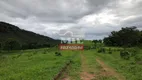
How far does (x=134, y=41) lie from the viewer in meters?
92.4

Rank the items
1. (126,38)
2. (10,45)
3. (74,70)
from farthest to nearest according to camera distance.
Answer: (10,45)
(126,38)
(74,70)

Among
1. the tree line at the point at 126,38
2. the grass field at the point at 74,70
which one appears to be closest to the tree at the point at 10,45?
the tree line at the point at 126,38

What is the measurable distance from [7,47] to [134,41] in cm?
6891

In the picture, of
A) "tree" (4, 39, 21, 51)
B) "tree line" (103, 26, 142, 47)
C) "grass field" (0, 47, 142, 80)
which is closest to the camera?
"grass field" (0, 47, 142, 80)

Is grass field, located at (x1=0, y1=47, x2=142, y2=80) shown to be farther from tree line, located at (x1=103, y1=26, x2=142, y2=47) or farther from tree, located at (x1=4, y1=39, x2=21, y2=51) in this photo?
tree, located at (x1=4, y1=39, x2=21, y2=51)

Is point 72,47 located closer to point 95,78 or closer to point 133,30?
point 133,30

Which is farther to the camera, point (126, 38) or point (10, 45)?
point (10, 45)

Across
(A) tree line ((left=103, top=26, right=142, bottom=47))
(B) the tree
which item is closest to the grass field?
(A) tree line ((left=103, top=26, right=142, bottom=47))

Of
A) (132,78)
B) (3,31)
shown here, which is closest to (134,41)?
(132,78)

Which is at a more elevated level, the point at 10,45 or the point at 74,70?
the point at 10,45

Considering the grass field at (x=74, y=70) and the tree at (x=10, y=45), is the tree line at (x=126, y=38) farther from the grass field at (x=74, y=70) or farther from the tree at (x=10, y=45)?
the grass field at (x=74, y=70)

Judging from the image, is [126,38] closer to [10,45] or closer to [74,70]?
[10,45]

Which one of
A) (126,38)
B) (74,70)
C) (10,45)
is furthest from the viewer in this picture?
(10,45)

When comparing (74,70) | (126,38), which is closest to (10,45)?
(126,38)
